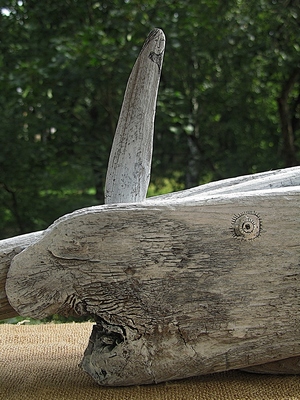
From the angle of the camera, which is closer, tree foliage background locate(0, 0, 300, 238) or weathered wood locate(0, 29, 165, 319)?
weathered wood locate(0, 29, 165, 319)

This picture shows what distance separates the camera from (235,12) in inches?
146

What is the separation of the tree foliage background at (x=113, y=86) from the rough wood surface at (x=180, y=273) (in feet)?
5.81

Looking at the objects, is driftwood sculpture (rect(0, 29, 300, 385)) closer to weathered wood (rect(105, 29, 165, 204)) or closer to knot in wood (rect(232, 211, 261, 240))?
knot in wood (rect(232, 211, 261, 240))

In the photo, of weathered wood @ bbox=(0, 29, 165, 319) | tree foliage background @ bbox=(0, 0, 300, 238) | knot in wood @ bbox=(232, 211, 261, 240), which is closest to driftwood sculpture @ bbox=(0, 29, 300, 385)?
knot in wood @ bbox=(232, 211, 261, 240)

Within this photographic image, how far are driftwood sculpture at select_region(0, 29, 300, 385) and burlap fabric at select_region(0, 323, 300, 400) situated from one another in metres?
0.05

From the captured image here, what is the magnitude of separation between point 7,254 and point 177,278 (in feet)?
1.37

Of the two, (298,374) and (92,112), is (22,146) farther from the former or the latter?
(298,374)

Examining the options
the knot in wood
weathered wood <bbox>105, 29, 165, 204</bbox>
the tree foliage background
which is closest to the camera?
the knot in wood

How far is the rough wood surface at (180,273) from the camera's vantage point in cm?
140

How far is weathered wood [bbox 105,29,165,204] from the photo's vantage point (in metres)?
1.60

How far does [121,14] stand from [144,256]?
80.2 inches

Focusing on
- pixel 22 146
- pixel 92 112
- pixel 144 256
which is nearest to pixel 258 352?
pixel 144 256

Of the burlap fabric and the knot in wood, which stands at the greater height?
the knot in wood

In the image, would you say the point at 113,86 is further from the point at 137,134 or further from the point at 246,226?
the point at 246,226
